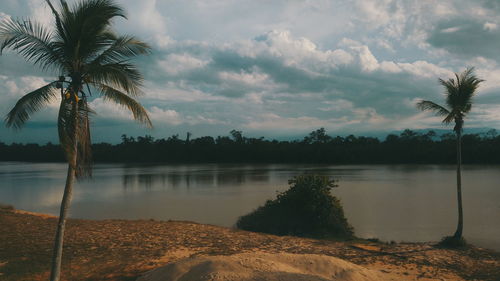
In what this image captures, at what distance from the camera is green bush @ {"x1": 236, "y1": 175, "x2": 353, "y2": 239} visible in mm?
15609

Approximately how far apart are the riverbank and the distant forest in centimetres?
6479

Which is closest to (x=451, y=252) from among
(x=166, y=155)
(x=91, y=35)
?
(x=91, y=35)

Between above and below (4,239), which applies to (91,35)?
above

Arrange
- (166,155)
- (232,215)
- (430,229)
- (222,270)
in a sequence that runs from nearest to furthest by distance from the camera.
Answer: (222,270)
(430,229)
(232,215)
(166,155)

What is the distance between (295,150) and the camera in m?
89.2

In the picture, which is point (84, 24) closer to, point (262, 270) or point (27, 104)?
point (27, 104)

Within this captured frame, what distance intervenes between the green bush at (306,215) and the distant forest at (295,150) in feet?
201

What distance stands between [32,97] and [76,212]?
20.3m

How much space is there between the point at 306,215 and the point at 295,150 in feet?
242

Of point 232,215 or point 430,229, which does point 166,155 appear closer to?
point 232,215

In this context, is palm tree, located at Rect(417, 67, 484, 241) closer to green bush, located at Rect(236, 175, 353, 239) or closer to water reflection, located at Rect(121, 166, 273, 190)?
green bush, located at Rect(236, 175, 353, 239)

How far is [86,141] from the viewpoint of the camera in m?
6.87

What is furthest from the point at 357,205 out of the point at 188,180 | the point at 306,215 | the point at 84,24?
the point at 188,180

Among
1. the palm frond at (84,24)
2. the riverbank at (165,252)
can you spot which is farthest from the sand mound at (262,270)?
the palm frond at (84,24)
